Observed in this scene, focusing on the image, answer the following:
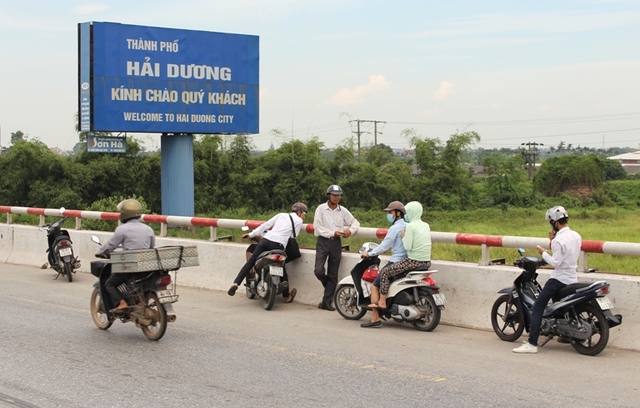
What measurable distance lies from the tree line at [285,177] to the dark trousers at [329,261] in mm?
17894

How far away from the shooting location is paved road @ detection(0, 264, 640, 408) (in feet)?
23.7

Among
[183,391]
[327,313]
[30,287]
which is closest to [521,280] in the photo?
[327,313]

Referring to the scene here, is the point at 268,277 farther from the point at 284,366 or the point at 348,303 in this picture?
the point at 284,366

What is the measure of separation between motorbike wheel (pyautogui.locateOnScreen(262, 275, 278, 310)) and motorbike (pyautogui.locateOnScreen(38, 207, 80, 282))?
15.6 feet

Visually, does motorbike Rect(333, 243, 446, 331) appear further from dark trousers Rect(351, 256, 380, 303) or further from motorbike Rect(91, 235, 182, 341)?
motorbike Rect(91, 235, 182, 341)

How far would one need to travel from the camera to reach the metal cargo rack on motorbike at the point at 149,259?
9.51 meters

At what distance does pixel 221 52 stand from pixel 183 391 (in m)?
20.7

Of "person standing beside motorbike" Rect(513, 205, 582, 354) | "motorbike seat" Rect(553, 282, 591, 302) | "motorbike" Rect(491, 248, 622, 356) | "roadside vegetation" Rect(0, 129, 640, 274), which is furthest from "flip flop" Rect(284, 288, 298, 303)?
"roadside vegetation" Rect(0, 129, 640, 274)

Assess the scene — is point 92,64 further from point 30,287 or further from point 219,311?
point 219,311

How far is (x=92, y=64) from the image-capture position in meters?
24.2

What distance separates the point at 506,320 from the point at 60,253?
879 centimetres

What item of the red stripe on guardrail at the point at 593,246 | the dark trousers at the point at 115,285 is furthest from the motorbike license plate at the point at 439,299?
the dark trousers at the point at 115,285

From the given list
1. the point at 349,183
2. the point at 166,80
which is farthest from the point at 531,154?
the point at 166,80

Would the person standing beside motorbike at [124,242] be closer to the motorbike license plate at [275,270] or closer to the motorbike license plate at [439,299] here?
the motorbike license plate at [275,270]
